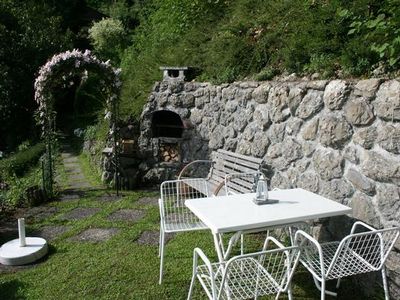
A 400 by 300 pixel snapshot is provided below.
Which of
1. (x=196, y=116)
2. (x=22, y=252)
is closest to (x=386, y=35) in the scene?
(x=196, y=116)

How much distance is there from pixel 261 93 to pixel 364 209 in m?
2.14

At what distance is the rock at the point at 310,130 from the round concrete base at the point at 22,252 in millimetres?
3196

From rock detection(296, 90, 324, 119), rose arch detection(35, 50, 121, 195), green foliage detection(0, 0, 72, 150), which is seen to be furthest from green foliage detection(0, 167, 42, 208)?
green foliage detection(0, 0, 72, 150)

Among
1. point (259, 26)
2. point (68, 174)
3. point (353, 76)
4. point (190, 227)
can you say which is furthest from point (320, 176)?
point (68, 174)

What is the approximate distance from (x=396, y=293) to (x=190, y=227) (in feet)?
6.09

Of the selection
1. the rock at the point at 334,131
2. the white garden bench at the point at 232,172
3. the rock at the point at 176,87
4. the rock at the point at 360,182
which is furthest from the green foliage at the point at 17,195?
the rock at the point at 360,182

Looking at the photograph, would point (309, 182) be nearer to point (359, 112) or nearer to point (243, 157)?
point (359, 112)

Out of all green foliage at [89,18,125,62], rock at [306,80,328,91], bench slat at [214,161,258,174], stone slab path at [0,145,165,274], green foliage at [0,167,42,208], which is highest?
green foliage at [89,18,125,62]

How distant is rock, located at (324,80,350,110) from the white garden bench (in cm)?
116

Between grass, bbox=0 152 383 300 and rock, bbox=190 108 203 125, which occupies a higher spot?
rock, bbox=190 108 203 125

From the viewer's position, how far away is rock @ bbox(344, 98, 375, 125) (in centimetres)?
347

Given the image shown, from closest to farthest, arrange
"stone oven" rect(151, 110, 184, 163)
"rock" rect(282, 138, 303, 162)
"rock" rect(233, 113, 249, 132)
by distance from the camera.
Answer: "rock" rect(282, 138, 303, 162) → "rock" rect(233, 113, 249, 132) → "stone oven" rect(151, 110, 184, 163)

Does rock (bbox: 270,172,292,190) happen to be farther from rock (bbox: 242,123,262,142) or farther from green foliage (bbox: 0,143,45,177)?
green foliage (bbox: 0,143,45,177)

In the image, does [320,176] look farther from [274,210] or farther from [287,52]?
[287,52]
